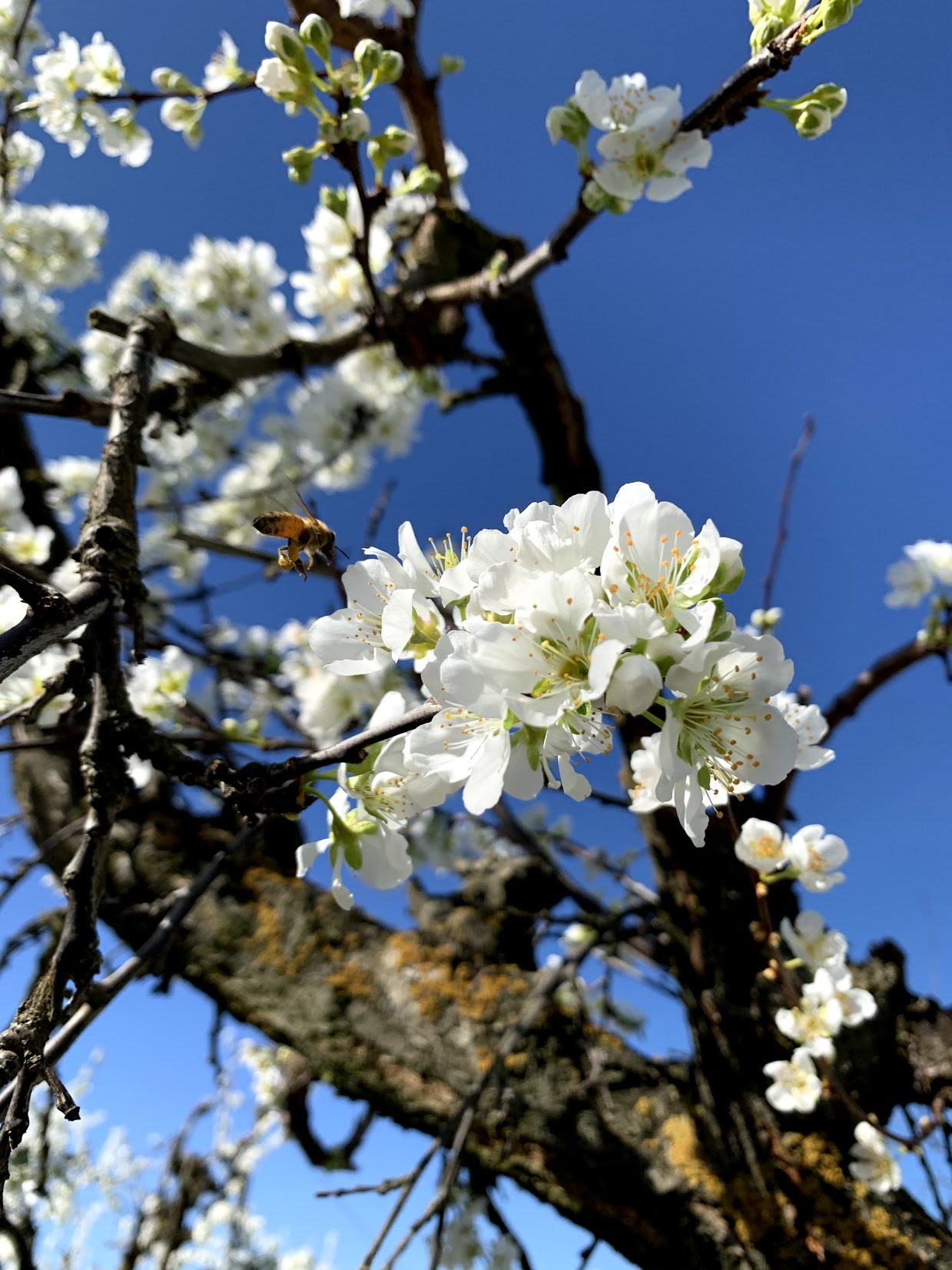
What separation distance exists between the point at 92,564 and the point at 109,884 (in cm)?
187

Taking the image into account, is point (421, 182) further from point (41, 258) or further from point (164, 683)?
point (41, 258)

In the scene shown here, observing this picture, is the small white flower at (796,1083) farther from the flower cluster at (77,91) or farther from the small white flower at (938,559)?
the flower cluster at (77,91)

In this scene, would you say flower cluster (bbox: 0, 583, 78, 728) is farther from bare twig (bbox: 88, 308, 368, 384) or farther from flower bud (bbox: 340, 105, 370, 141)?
flower bud (bbox: 340, 105, 370, 141)

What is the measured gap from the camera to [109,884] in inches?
94.4

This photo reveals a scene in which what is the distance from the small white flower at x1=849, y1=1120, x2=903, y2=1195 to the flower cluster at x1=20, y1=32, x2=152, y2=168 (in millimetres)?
3318

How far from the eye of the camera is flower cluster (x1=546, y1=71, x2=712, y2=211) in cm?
150

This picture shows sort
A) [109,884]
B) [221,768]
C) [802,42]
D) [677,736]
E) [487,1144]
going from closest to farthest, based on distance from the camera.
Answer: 1. [677,736]
2. [221,768]
3. [802,42]
4. [487,1144]
5. [109,884]

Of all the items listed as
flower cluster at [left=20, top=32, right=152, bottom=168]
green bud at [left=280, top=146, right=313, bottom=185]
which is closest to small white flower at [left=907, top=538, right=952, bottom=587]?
green bud at [left=280, top=146, right=313, bottom=185]

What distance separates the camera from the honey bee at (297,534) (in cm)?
96

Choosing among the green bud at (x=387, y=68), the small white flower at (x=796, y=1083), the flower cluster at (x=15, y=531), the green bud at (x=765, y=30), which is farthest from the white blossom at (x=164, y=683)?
the green bud at (x=765, y=30)

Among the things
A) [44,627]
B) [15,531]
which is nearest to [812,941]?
[44,627]

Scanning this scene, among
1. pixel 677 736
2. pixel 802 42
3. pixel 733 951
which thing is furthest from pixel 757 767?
pixel 733 951

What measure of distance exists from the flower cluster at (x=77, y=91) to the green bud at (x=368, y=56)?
102 centimetres

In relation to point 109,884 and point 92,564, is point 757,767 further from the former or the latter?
point 109,884
